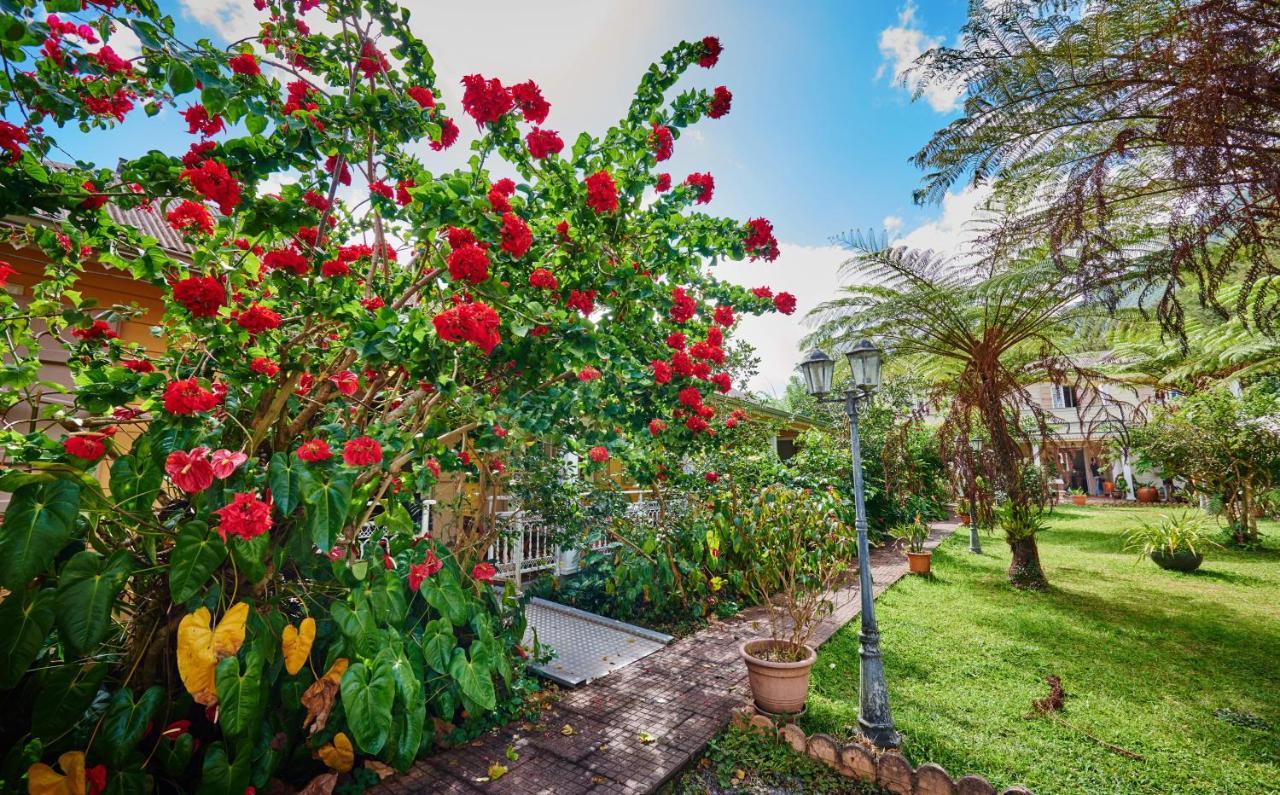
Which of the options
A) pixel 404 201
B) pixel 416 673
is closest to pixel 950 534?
pixel 416 673

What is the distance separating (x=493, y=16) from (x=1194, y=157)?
15.6ft

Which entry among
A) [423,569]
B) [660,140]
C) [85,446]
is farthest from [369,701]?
[660,140]

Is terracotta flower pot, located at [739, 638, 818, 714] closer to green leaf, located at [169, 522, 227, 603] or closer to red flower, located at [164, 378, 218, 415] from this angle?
green leaf, located at [169, 522, 227, 603]

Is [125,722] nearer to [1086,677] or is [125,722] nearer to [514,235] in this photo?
[514,235]

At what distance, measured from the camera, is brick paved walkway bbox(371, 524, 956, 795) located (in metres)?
2.93

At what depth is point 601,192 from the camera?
270 cm

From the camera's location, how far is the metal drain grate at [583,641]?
4392 mm

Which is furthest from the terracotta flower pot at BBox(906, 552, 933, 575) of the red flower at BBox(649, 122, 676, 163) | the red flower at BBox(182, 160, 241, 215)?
the red flower at BBox(182, 160, 241, 215)

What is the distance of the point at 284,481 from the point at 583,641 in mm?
3516

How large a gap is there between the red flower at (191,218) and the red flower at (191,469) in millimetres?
1262

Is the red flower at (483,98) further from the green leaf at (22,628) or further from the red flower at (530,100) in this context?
the green leaf at (22,628)

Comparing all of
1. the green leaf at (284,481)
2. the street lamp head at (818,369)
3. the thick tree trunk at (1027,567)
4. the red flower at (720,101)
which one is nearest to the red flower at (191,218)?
the green leaf at (284,481)

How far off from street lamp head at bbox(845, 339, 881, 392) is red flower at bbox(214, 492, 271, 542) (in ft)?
13.1

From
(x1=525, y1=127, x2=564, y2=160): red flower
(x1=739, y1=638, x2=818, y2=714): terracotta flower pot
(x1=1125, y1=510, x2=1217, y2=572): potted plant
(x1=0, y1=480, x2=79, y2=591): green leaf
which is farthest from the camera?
(x1=1125, y1=510, x2=1217, y2=572): potted plant
